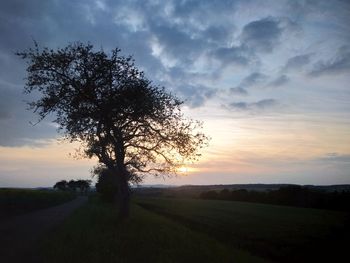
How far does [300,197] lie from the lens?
8969 cm

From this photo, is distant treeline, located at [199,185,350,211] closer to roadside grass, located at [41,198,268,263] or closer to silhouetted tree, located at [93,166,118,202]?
silhouetted tree, located at [93,166,118,202]

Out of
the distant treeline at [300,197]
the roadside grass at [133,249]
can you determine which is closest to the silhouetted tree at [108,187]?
the distant treeline at [300,197]

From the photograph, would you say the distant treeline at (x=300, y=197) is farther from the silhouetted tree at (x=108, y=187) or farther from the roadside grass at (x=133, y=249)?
the roadside grass at (x=133, y=249)

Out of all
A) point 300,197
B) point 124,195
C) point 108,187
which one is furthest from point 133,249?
point 300,197

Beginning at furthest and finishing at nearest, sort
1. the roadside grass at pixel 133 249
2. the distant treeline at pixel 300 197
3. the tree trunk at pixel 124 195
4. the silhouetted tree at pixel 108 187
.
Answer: the silhouetted tree at pixel 108 187
the distant treeline at pixel 300 197
the tree trunk at pixel 124 195
the roadside grass at pixel 133 249

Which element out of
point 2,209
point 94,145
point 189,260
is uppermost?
point 94,145

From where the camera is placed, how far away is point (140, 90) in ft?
112

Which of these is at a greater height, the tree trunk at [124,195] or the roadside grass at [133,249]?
the tree trunk at [124,195]

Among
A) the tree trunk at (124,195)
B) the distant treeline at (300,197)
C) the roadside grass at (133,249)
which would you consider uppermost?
the distant treeline at (300,197)

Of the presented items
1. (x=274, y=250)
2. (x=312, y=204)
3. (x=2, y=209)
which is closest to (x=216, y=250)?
(x=274, y=250)

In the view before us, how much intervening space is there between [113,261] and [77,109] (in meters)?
20.0

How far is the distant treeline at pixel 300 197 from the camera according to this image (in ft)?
252

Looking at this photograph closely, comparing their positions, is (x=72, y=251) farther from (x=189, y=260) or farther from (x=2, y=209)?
(x=2, y=209)

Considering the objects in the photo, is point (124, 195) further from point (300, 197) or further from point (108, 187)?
point (300, 197)
